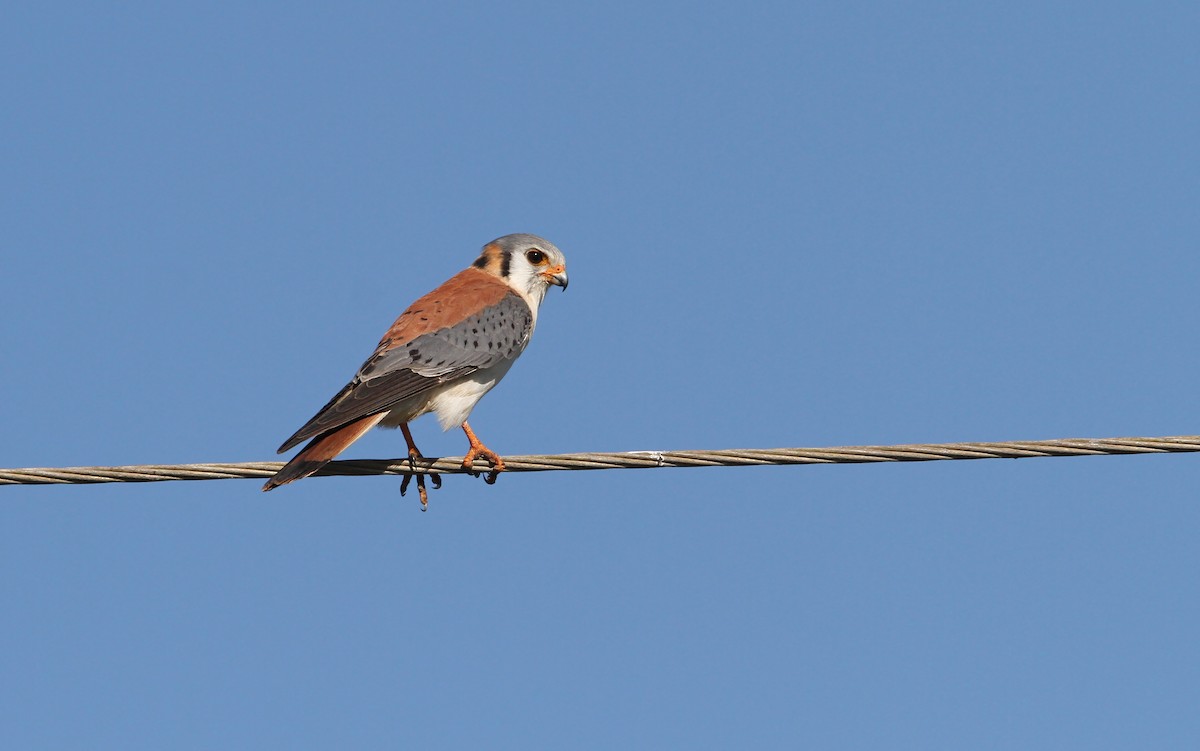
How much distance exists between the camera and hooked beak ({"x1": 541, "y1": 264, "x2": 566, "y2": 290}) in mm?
7542

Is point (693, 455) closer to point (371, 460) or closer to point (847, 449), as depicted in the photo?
point (847, 449)

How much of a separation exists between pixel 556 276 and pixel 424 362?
1.59 metres

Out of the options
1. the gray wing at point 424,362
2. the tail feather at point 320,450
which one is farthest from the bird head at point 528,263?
the tail feather at point 320,450

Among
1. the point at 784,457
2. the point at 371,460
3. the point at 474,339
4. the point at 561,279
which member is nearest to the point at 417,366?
the point at 474,339

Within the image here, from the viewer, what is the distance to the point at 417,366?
616 cm

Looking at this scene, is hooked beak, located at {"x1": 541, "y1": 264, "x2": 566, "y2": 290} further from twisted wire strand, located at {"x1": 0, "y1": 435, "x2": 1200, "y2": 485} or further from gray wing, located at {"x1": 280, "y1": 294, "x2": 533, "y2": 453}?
twisted wire strand, located at {"x1": 0, "y1": 435, "x2": 1200, "y2": 485}

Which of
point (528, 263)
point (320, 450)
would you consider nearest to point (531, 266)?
point (528, 263)

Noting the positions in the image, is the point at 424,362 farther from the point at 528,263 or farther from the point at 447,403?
the point at 528,263

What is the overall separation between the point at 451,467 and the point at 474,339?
3.36ft

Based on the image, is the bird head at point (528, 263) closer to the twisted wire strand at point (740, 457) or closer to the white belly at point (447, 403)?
the white belly at point (447, 403)

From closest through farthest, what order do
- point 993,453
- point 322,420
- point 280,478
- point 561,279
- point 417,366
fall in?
point 993,453 < point 280,478 < point 322,420 < point 417,366 < point 561,279

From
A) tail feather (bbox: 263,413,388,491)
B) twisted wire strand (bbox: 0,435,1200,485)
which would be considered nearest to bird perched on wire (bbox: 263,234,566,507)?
tail feather (bbox: 263,413,388,491)

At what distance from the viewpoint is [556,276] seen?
7.56 m

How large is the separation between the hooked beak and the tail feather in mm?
1970
